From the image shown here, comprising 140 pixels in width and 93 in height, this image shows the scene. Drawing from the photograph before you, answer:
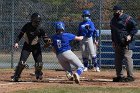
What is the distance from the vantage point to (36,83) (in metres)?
12.2

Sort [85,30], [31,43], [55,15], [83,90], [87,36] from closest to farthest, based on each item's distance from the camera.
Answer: [83,90] < [31,43] < [85,30] < [87,36] < [55,15]

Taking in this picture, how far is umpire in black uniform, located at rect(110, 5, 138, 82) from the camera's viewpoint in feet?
40.5

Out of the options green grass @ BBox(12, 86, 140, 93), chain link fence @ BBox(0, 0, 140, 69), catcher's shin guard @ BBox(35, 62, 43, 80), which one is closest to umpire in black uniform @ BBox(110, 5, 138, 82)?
green grass @ BBox(12, 86, 140, 93)

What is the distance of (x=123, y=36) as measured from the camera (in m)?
12.4

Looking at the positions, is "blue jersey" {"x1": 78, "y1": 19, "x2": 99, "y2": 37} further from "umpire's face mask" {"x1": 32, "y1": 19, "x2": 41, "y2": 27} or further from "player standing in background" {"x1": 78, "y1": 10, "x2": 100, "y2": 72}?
"umpire's face mask" {"x1": 32, "y1": 19, "x2": 41, "y2": 27}

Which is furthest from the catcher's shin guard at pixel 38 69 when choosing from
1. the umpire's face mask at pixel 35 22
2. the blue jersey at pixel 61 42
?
the umpire's face mask at pixel 35 22

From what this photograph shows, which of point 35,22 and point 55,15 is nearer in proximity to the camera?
point 35,22

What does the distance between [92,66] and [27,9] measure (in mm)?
4053

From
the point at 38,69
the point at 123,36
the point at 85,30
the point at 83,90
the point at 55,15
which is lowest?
the point at 83,90

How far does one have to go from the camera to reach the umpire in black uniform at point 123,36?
12344mm

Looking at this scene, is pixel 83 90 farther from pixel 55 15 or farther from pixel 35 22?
pixel 55 15

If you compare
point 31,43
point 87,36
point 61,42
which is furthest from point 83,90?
point 87,36

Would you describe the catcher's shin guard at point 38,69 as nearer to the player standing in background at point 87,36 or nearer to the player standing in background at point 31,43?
the player standing in background at point 31,43

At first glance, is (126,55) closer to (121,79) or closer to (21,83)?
(121,79)
